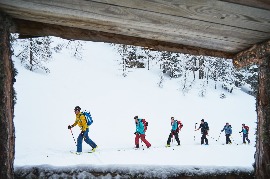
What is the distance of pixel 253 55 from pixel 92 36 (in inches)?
92.6

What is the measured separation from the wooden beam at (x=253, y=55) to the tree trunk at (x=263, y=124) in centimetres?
9

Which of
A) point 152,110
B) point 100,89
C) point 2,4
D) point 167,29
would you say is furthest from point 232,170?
point 100,89

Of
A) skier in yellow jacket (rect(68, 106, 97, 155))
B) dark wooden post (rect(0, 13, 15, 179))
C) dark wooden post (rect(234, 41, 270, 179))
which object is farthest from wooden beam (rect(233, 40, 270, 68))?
skier in yellow jacket (rect(68, 106, 97, 155))

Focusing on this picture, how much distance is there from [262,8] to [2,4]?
2576 mm

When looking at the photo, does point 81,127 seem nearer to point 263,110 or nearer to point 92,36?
point 92,36

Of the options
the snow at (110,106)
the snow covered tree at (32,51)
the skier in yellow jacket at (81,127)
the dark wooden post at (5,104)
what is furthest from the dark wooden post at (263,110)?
the snow covered tree at (32,51)

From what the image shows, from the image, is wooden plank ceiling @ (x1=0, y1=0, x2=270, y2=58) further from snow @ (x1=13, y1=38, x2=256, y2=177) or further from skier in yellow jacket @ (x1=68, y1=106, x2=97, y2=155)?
skier in yellow jacket @ (x1=68, y1=106, x2=97, y2=155)

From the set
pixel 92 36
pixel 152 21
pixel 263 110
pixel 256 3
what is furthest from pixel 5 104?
pixel 263 110

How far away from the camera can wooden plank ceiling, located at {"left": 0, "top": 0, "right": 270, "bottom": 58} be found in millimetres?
2568

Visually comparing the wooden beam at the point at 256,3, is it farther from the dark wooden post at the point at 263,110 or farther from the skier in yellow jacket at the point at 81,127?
the skier in yellow jacket at the point at 81,127

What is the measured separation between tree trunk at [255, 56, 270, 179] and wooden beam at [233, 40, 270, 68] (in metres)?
0.09

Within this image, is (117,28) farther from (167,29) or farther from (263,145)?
(263,145)

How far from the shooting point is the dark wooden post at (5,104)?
267 cm

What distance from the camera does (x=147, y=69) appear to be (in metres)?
40.6
